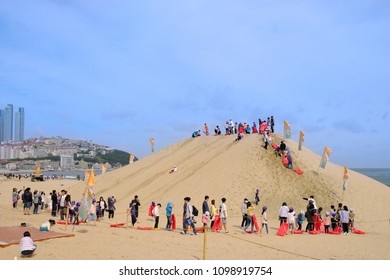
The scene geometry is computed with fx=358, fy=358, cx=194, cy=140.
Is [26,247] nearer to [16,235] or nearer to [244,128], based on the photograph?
[16,235]

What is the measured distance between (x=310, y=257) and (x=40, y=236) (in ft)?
29.6

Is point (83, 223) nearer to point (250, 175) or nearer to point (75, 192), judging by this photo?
point (250, 175)

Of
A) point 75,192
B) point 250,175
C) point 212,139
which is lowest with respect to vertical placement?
point 75,192

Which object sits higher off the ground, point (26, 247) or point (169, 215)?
point (26, 247)

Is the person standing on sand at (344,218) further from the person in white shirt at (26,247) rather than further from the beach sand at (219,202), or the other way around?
the person in white shirt at (26,247)

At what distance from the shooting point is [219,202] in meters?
22.3

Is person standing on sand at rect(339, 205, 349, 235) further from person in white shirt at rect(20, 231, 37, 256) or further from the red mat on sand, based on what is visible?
person in white shirt at rect(20, 231, 37, 256)

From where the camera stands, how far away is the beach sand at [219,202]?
11734mm

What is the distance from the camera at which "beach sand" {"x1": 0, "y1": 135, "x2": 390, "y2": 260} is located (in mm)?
11734

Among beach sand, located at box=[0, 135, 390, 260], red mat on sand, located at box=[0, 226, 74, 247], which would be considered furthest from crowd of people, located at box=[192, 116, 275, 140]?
red mat on sand, located at box=[0, 226, 74, 247]

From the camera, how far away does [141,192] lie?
26547mm

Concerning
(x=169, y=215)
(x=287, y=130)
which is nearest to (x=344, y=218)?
(x=169, y=215)
